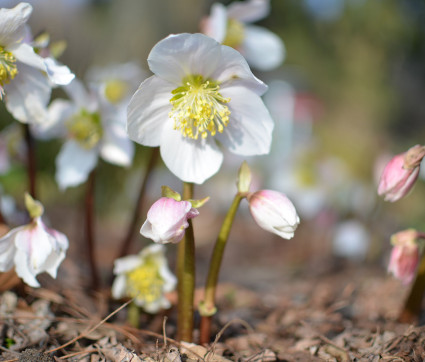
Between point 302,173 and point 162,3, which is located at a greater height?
point 162,3

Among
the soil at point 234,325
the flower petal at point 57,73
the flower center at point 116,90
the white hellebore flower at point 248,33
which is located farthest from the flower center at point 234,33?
the soil at point 234,325

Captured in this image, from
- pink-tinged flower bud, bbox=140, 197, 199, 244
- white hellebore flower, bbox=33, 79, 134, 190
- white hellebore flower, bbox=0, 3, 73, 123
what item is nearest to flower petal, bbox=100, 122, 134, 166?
white hellebore flower, bbox=33, 79, 134, 190

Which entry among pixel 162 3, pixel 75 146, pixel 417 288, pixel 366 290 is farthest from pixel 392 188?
pixel 162 3

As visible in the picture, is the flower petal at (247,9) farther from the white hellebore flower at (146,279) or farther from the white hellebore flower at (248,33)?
the white hellebore flower at (146,279)

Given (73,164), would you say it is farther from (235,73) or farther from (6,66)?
(235,73)

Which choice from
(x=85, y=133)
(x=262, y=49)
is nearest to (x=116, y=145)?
(x=85, y=133)

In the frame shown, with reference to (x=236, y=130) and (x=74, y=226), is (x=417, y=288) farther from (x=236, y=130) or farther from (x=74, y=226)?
(x=74, y=226)
